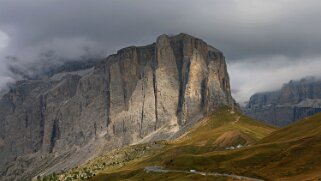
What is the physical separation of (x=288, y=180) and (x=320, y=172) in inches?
517

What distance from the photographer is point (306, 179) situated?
188 metres

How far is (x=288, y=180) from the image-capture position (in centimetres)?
19550

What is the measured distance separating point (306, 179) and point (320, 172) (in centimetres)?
1344

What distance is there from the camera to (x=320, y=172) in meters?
199

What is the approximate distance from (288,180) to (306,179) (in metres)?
8.88
